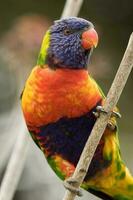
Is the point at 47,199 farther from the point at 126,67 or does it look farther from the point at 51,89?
the point at 126,67

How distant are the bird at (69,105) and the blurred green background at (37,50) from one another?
43.6 inches

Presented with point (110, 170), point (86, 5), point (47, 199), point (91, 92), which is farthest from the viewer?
point (47, 199)

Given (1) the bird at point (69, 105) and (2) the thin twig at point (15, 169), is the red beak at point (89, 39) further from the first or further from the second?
(2) the thin twig at point (15, 169)

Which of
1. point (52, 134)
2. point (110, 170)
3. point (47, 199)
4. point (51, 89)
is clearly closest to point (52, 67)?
point (51, 89)

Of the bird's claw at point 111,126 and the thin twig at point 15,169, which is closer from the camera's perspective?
the bird's claw at point 111,126

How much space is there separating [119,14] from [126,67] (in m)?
1.82

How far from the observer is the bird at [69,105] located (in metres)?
2.49

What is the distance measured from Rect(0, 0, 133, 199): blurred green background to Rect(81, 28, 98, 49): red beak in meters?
1.18

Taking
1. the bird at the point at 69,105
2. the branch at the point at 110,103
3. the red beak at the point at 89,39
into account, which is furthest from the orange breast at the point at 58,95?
the branch at the point at 110,103

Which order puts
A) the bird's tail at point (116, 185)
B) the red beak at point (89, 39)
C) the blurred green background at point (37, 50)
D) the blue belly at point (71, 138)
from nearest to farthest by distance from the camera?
the red beak at point (89, 39)
the blue belly at point (71, 138)
the bird's tail at point (116, 185)
the blurred green background at point (37, 50)

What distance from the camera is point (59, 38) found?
8.52 ft

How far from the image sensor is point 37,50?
156 inches

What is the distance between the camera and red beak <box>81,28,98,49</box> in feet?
8.05

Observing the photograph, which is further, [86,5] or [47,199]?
[47,199]
